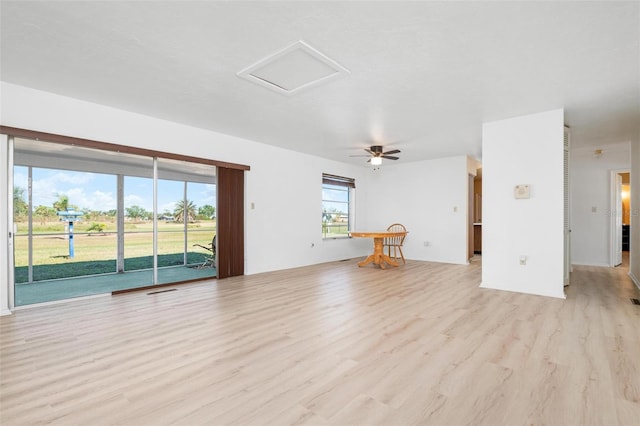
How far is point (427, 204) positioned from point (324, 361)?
20.2 feet

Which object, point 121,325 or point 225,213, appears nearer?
point 121,325

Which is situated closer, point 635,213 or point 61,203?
point 635,213

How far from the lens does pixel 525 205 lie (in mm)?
4305

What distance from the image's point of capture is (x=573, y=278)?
209 inches

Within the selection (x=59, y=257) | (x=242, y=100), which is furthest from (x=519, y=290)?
(x=59, y=257)

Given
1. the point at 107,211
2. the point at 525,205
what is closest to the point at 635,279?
the point at 525,205

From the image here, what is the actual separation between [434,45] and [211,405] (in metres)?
3.08

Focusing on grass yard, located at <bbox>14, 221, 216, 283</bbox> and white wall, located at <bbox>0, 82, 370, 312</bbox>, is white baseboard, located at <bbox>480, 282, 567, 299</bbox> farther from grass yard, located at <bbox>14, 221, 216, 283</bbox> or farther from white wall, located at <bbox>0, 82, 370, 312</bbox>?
grass yard, located at <bbox>14, 221, 216, 283</bbox>

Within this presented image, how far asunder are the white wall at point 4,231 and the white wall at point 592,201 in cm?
956

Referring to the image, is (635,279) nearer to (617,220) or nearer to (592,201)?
(617,220)

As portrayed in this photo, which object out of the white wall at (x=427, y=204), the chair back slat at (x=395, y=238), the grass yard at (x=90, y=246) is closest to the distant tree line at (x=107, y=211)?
the grass yard at (x=90, y=246)

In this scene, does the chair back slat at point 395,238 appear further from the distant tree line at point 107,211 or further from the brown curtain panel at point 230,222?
the distant tree line at point 107,211

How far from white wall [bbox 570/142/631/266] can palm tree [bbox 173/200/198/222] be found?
29.8 feet

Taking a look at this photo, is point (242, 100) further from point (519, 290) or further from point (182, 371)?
point (519, 290)
